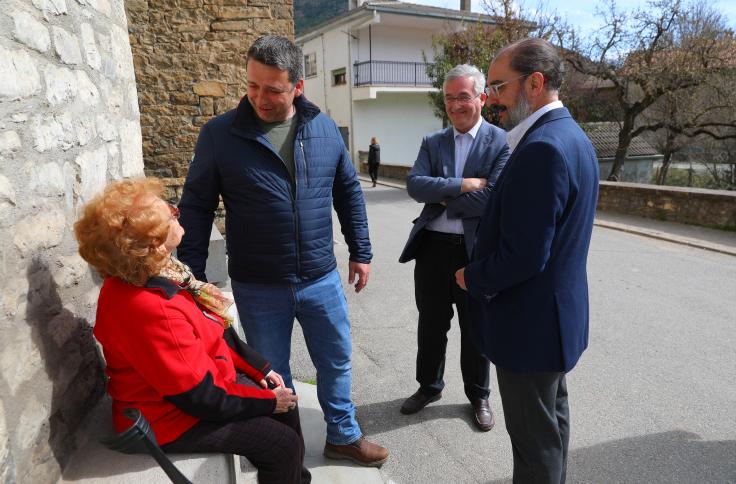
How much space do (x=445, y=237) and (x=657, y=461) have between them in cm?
163

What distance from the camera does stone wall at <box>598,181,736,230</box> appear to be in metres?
8.49

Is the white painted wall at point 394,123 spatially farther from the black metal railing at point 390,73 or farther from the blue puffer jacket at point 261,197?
the blue puffer jacket at point 261,197

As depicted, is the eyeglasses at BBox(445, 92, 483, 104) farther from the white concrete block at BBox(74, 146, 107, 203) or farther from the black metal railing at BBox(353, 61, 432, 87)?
the black metal railing at BBox(353, 61, 432, 87)

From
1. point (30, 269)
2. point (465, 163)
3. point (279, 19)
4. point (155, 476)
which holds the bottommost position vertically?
point (155, 476)

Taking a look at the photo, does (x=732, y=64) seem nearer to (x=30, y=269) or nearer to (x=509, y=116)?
(x=509, y=116)

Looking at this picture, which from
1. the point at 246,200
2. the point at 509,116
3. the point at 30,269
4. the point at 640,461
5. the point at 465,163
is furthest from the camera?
the point at 465,163

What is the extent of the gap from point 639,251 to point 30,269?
25.3 ft

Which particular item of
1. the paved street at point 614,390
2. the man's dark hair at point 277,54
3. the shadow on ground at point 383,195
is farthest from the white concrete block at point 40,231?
the shadow on ground at point 383,195

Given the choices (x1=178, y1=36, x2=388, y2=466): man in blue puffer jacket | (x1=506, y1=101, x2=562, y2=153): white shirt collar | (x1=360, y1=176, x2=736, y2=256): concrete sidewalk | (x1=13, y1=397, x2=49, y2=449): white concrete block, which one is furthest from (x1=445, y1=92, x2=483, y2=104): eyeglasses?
(x1=360, y1=176, x2=736, y2=256): concrete sidewalk

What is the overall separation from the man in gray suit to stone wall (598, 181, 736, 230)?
7.48 metres

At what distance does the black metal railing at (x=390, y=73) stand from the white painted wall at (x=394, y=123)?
0.71 meters

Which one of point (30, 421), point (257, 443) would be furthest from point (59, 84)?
point (257, 443)

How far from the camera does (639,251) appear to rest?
7453mm

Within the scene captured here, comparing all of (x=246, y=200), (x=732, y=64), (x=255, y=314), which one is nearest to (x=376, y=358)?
(x=255, y=314)
